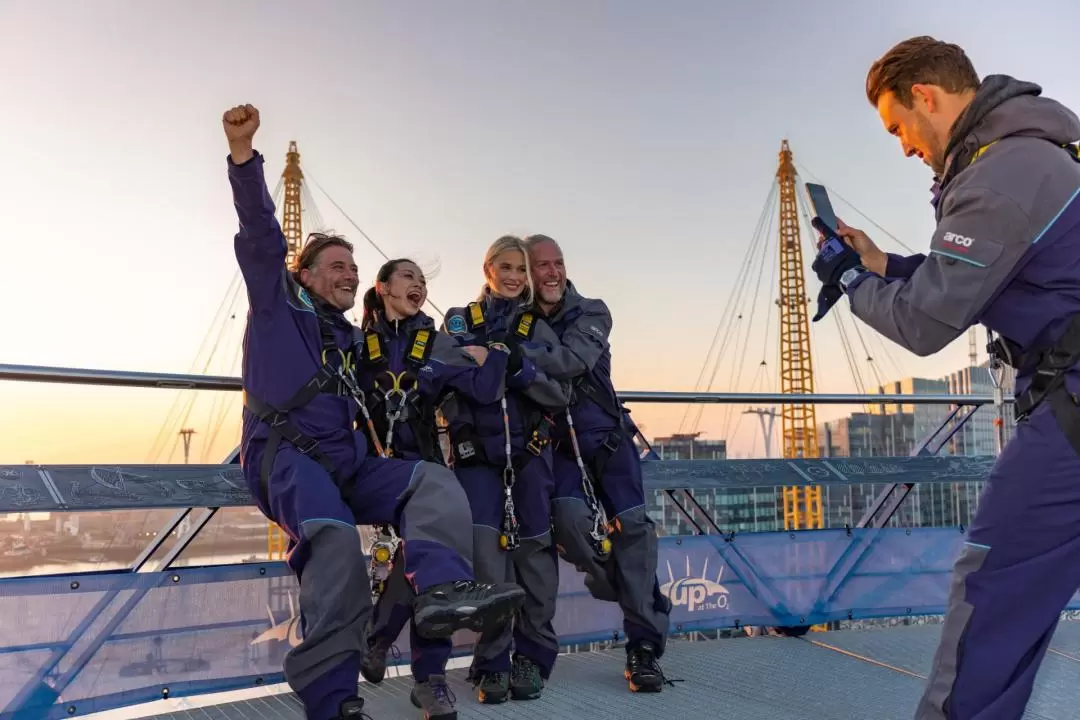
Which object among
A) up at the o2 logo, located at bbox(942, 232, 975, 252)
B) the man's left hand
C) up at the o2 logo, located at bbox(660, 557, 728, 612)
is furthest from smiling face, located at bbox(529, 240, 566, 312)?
up at the o2 logo, located at bbox(942, 232, 975, 252)

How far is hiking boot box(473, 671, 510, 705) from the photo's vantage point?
2904mm

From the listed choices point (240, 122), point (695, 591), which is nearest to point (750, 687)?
point (695, 591)

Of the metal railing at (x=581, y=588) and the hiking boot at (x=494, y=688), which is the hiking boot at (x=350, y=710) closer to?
the hiking boot at (x=494, y=688)

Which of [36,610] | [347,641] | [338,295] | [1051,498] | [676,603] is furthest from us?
[676,603]

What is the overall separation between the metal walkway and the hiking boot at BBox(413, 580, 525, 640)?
0.51 metres

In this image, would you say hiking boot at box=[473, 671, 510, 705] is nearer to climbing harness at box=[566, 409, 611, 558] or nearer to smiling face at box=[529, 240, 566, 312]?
climbing harness at box=[566, 409, 611, 558]

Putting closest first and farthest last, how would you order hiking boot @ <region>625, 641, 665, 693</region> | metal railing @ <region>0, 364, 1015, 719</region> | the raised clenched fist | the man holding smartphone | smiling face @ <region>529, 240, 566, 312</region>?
1. the man holding smartphone
2. the raised clenched fist
3. metal railing @ <region>0, 364, 1015, 719</region>
4. hiking boot @ <region>625, 641, 665, 693</region>
5. smiling face @ <region>529, 240, 566, 312</region>

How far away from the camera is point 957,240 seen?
1.64 m

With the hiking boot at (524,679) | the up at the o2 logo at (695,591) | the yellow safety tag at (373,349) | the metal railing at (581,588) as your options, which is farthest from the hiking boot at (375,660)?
the up at the o2 logo at (695,591)

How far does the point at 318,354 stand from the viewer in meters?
2.79

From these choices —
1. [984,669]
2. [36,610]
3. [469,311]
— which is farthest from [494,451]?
[984,669]

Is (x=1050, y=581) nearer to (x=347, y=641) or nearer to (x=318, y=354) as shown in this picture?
(x=347, y=641)

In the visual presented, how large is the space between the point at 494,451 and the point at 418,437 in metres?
0.28

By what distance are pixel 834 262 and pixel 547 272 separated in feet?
5.51
